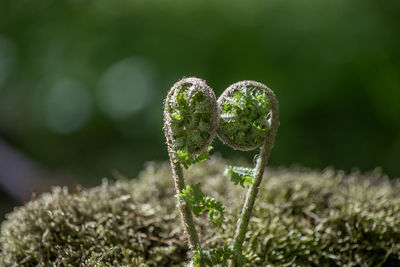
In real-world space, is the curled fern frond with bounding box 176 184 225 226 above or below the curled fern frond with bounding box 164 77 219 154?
below

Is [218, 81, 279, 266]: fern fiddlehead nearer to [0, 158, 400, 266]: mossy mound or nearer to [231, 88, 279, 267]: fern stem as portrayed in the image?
[231, 88, 279, 267]: fern stem

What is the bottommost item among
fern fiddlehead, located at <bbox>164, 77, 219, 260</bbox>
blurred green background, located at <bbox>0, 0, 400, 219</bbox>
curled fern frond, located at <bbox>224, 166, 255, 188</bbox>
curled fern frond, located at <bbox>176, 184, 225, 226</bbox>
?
curled fern frond, located at <bbox>176, 184, 225, 226</bbox>

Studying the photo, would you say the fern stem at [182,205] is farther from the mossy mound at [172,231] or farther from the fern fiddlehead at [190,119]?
the mossy mound at [172,231]

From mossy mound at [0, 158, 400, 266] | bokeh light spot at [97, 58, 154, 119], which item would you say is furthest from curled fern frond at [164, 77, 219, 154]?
bokeh light spot at [97, 58, 154, 119]

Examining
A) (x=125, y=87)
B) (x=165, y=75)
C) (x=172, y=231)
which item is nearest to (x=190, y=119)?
(x=172, y=231)

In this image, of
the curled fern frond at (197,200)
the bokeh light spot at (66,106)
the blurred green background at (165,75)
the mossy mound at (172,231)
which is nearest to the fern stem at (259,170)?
the curled fern frond at (197,200)

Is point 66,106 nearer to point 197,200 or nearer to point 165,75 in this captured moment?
point 165,75

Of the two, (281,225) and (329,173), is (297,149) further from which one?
(281,225)
